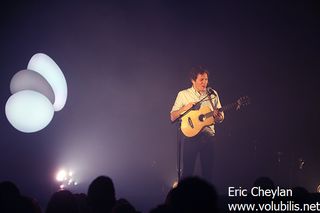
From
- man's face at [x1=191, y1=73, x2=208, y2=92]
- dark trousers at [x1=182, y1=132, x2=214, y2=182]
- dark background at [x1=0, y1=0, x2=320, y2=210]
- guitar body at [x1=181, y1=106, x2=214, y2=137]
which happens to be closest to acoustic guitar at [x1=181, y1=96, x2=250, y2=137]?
guitar body at [x1=181, y1=106, x2=214, y2=137]

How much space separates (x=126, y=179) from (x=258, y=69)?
134 inches

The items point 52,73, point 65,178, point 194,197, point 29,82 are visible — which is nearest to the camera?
point 194,197

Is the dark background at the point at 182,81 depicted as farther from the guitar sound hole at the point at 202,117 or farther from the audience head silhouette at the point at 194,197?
the audience head silhouette at the point at 194,197

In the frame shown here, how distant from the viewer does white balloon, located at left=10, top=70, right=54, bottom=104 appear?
649cm

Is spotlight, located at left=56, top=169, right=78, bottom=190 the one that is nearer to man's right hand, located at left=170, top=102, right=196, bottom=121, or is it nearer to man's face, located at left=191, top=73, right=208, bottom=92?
man's right hand, located at left=170, top=102, right=196, bottom=121

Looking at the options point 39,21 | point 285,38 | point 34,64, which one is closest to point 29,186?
point 34,64

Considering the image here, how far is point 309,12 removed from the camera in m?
8.81

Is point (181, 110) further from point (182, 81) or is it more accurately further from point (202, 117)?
point (182, 81)

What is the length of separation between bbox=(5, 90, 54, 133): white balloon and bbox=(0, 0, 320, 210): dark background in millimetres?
1681

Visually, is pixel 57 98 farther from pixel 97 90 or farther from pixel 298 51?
pixel 298 51

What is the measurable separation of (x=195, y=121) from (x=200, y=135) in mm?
260

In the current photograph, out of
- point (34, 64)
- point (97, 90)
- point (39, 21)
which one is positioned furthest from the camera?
point (97, 90)

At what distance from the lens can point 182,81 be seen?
Result: 8742mm

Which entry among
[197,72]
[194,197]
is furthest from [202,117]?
[194,197]
